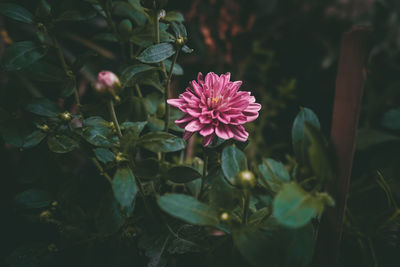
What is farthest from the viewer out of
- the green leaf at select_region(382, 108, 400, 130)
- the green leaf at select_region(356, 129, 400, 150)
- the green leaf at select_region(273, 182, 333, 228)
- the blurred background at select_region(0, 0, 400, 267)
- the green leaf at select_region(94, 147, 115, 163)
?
the blurred background at select_region(0, 0, 400, 267)

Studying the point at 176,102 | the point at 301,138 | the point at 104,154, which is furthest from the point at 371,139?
the point at 104,154

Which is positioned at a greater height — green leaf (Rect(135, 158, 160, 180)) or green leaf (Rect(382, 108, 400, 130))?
green leaf (Rect(135, 158, 160, 180))

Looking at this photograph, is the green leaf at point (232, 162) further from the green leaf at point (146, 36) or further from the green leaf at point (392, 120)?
the green leaf at point (392, 120)

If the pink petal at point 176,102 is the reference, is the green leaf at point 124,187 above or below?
below

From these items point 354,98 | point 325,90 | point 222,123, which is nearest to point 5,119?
point 222,123

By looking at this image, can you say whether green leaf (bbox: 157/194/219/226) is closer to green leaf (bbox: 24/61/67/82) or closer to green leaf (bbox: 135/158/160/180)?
green leaf (bbox: 135/158/160/180)

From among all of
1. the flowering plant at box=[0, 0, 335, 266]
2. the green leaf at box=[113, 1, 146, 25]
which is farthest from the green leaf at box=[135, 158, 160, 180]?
the green leaf at box=[113, 1, 146, 25]

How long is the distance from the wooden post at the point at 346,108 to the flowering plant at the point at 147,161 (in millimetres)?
29

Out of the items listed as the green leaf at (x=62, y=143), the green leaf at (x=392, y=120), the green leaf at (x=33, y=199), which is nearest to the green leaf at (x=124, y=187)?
the green leaf at (x=62, y=143)

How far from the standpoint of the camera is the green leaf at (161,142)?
0.40 metres

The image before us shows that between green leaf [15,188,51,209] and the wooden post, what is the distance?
0.47 metres

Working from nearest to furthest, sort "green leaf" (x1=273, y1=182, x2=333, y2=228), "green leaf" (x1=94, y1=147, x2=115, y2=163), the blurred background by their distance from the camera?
"green leaf" (x1=273, y1=182, x2=333, y2=228)
"green leaf" (x1=94, y1=147, x2=115, y2=163)
the blurred background

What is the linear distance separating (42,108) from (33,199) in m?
0.17

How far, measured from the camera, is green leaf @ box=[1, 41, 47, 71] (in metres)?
0.44
